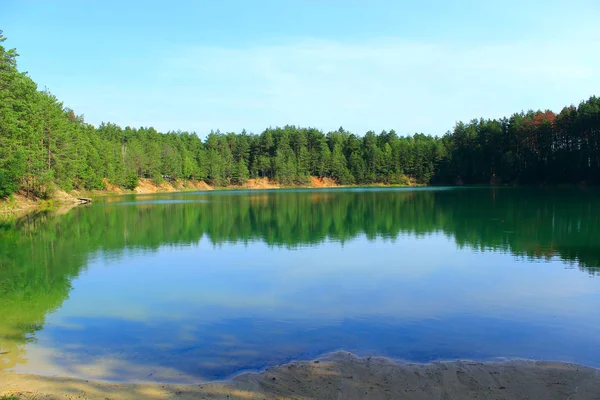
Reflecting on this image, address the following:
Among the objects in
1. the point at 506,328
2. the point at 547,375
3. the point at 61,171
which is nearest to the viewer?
the point at 547,375

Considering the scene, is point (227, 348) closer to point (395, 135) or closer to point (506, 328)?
point (506, 328)

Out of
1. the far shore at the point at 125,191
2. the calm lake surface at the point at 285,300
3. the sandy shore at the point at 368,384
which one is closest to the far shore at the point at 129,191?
the far shore at the point at 125,191

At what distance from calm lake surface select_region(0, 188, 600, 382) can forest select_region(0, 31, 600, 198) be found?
73.6 ft

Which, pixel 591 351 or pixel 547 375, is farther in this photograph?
pixel 591 351

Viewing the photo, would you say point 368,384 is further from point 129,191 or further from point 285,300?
point 129,191

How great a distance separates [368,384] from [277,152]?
10906 cm

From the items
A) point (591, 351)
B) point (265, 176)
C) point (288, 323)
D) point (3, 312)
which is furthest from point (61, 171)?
point (265, 176)

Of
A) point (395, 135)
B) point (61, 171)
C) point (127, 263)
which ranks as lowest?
point (127, 263)

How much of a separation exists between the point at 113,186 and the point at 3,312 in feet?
247

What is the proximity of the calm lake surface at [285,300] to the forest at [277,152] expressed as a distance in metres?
22.4

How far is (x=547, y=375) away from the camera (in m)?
6.43

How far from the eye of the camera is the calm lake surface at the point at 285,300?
7.73 meters

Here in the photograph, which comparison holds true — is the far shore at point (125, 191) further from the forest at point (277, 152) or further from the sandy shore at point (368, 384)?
the sandy shore at point (368, 384)

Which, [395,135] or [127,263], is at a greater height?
[395,135]
